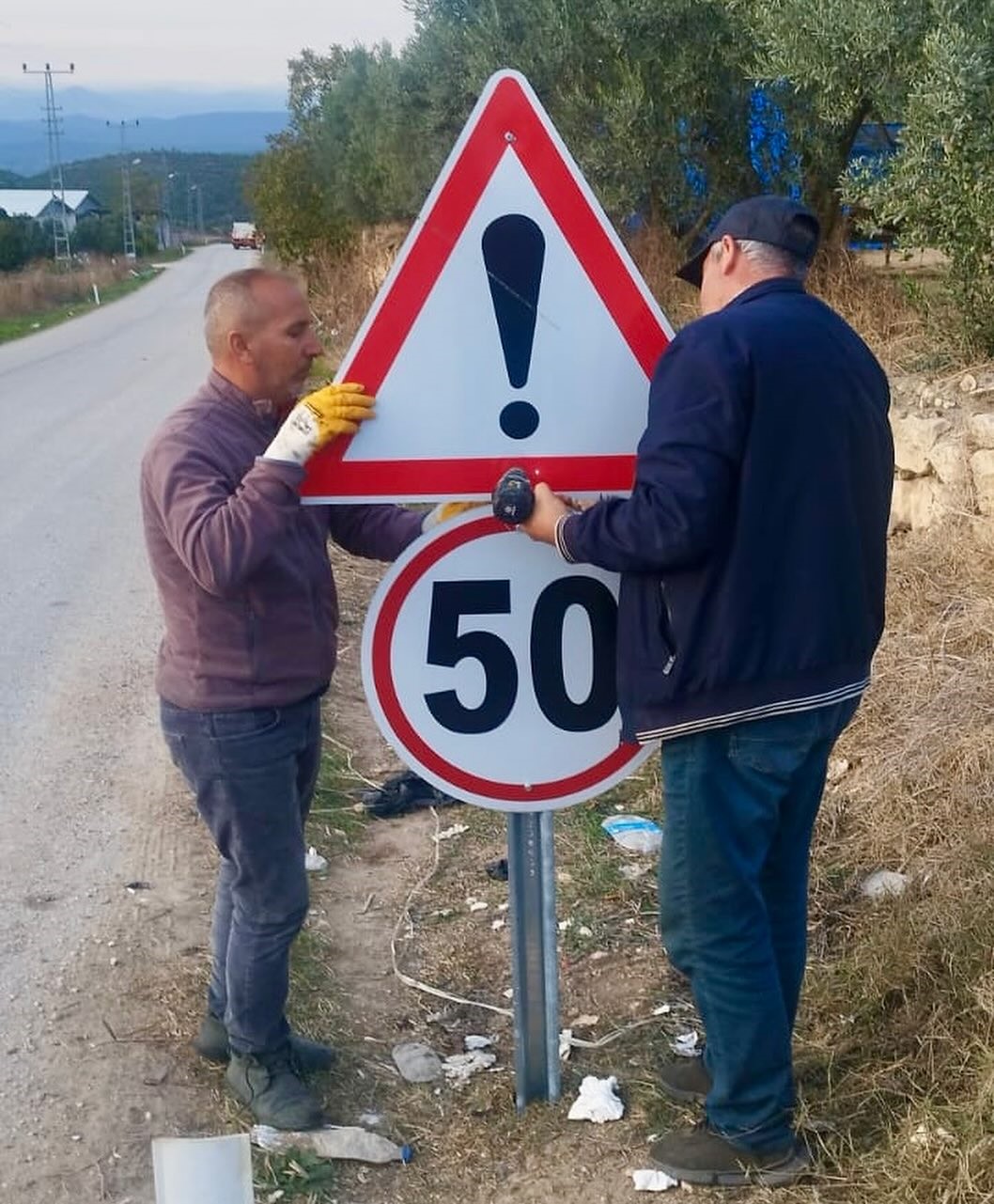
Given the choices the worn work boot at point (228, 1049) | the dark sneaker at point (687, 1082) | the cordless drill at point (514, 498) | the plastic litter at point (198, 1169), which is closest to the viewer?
the plastic litter at point (198, 1169)

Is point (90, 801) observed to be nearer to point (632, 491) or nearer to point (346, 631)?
point (346, 631)

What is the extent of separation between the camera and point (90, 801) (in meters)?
4.75

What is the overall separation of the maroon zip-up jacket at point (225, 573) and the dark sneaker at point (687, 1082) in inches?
43.8

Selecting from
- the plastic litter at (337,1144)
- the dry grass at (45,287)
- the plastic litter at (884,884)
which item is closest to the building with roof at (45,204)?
the dry grass at (45,287)

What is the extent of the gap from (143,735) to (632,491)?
3.51 metres

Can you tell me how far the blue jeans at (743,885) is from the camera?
2.47 meters

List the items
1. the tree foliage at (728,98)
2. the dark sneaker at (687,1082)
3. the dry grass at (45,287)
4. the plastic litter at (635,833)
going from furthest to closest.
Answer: the dry grass at (45,287)
the tree foliage at (728,98)
the plastic litter at (635,833)
the dark sneaker at (687,1082)

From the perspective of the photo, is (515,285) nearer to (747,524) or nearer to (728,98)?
(747,524)

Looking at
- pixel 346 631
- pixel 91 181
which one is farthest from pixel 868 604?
pixel 91 181

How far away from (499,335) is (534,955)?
4.03ft

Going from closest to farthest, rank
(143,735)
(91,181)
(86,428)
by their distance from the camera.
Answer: (143,735), (86,428), (91,181)

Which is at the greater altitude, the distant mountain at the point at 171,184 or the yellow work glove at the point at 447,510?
the distant mountain at the point at 171,184

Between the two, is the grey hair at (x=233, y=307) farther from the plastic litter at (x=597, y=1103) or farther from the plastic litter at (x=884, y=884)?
the plastic litter at (x=884, y=884)

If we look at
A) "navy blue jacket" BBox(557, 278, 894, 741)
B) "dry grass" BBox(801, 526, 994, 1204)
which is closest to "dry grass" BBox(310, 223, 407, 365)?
"dry grass" BBox(801, 526, 994, 1204)
